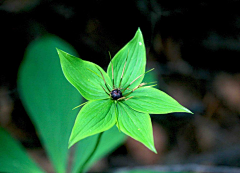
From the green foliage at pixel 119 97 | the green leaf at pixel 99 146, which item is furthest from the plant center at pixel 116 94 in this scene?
the green leaf at pixel 99 146

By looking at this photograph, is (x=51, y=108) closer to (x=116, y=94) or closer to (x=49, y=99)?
(x=49, y=99)

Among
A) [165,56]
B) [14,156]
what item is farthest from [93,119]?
[165,56]

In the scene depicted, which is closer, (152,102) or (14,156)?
(152,102)

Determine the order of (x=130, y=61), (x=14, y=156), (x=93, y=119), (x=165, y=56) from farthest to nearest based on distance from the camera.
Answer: (x=165, y=56), (x=14, y=156), (x=130, y=61), (x=93, y=119)

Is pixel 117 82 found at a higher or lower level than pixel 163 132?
higher

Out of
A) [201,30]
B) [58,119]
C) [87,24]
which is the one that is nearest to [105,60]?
[87,24]

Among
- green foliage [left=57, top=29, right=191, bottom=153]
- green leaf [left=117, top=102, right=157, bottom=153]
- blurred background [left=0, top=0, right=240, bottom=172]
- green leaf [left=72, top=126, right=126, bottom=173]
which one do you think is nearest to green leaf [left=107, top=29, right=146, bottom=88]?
green foliage [left=57, top=29, right=191, bottom=153]

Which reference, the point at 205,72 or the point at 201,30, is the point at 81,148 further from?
the point at 201,30
